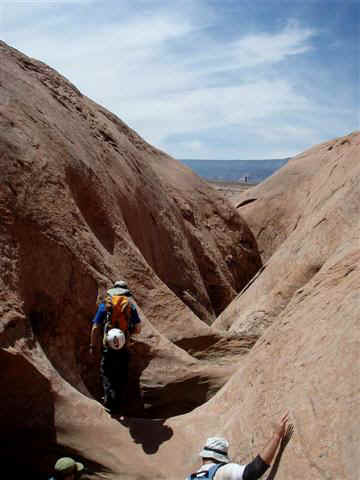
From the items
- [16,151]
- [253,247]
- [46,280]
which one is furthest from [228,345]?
[253,247]

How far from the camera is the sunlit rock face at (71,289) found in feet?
20.1

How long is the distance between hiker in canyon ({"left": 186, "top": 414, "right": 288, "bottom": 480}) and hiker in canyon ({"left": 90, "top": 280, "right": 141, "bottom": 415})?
2.28 metres

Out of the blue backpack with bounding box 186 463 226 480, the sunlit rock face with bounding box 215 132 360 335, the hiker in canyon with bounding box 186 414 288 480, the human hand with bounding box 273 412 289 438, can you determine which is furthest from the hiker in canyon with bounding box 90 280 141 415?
the blue backpack with bounding box 186 463 226 480

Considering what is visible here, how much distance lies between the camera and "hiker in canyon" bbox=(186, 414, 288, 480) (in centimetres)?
395

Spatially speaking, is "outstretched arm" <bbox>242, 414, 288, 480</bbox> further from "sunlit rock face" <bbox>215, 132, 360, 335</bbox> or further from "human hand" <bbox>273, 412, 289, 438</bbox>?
"sunlit rock face" <bbox>215, 132, 360, 335</bbox>

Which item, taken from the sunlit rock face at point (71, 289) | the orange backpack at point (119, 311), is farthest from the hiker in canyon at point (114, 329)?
the sunlit rock face at point (71, 289)

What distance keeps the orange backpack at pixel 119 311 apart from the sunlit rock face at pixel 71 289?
2.51ft

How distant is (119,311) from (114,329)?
193 mm

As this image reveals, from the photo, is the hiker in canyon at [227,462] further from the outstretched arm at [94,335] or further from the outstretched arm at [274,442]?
the outstretched arm at [94,335]

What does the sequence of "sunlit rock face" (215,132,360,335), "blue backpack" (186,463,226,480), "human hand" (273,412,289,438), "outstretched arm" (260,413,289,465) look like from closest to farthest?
1. "blue backpack" (186,463,226,480)
2. "outstretched arm" (260,413,289,465)
3. "human hand" (273,412,289,438)
4. "sunlit rock face" (215,132,360,335)

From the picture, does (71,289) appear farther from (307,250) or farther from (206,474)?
(307,250)

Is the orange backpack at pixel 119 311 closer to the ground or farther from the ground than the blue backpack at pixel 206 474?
farther from the ground

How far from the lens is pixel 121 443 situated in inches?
244

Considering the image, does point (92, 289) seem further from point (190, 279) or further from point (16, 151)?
point (190, 279)
